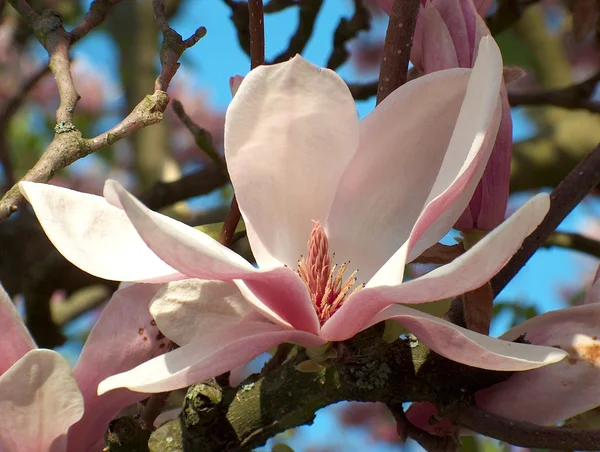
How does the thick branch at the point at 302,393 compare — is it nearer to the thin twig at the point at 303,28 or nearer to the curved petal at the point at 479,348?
the curved petal at the point at 479,348

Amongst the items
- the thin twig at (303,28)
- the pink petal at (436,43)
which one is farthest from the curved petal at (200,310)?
the thin twig at (303,28)

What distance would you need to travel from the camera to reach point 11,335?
56 cm

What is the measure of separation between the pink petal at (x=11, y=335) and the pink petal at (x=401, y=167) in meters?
0.22

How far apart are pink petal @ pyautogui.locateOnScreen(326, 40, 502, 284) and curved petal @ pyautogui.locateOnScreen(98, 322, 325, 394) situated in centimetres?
11

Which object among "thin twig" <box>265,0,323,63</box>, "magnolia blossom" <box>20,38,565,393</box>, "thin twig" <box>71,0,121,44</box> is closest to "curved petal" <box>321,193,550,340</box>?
"magnolia blossom" <box>20,38,565,393</box>

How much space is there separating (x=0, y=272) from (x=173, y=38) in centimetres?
79

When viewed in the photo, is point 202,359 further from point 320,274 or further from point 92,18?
point 92,18

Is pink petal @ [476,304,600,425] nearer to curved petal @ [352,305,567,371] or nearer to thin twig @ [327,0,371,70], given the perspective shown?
curved petal @ [352,305,567,371]

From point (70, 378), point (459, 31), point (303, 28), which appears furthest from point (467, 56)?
point (303, 28)

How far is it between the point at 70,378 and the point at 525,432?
29 cm

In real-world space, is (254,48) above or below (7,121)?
above

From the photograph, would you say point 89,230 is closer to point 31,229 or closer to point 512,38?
point 31,229

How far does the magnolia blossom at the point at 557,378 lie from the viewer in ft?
1.88

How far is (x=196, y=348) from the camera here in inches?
19.6
